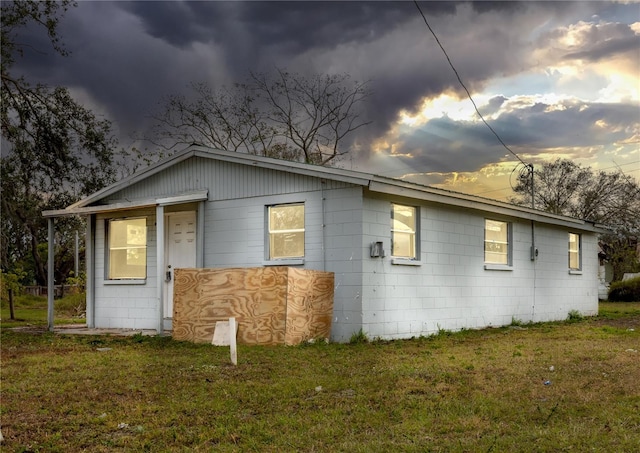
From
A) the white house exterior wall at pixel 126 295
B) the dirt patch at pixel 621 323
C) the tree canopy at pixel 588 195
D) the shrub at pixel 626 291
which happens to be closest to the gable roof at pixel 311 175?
the white house exterior wall at pixel 126 295

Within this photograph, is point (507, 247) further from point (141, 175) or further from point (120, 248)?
point (120, 248)

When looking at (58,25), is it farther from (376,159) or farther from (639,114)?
(639,114)

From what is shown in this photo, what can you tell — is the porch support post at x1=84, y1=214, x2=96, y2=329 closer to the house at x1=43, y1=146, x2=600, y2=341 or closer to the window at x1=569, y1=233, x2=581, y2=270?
the house at x1=43, y1=146, x2=600, y2=341

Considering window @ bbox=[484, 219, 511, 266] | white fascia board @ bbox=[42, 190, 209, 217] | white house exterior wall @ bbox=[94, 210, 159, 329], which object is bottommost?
white house exterior wall @ bbox=[94, 210, 159, 329]

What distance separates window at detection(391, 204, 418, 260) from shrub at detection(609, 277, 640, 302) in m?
23.1

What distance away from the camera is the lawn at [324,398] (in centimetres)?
526

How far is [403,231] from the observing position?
13266 mm

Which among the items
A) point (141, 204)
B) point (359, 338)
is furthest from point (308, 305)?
point (141, 204)

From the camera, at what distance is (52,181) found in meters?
21.6

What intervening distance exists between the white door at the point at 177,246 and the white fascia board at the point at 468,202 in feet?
16.0

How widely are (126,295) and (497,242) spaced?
9361 mm

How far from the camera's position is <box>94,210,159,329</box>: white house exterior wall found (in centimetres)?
1501

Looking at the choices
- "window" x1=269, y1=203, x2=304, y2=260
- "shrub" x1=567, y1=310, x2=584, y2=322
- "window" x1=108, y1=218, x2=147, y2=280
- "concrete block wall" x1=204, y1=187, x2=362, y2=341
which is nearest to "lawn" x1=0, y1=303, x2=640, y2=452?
"concrete block wall" x1=204, y1=187, x2=362, y2=341

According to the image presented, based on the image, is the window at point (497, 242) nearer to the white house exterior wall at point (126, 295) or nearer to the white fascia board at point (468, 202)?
the white fascia board at point (468, 202)
